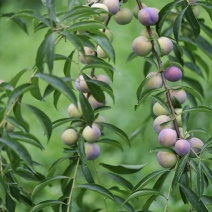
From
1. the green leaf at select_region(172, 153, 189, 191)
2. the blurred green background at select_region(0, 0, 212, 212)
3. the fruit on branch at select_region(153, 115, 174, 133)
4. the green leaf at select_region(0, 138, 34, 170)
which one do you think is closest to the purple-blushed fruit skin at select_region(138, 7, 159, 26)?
the fruit on branch at select_region(153, 115, 174, 133)

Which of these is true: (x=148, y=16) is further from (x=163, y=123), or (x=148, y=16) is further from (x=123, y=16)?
(x=163, y=123)

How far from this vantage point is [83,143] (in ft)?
3.54

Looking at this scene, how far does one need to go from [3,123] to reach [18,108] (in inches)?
3.8

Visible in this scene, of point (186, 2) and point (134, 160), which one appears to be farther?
point (134, 160)

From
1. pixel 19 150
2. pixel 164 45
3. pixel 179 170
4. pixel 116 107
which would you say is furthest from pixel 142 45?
pixel 116 107

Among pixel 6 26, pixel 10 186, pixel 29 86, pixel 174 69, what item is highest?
pixel 29 86

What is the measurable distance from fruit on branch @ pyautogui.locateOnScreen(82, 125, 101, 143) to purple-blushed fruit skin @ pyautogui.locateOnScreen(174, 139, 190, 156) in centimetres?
Result: 17

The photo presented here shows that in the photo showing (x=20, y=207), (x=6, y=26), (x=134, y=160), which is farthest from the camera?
(x=6, y=26)

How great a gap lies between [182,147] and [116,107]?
1894mm

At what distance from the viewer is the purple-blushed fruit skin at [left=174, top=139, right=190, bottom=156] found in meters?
0.98

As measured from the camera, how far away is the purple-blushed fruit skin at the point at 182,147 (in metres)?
0.98

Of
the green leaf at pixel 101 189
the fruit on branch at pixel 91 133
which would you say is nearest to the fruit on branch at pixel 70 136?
the fruit on branch at pixel 91 133

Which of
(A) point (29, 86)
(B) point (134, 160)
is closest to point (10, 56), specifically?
(B) point (134, 160)

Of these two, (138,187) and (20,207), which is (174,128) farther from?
(20,207)
